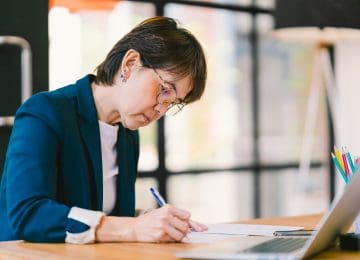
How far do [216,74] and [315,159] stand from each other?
4.26 ft

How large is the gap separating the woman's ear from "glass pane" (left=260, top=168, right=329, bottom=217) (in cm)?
373

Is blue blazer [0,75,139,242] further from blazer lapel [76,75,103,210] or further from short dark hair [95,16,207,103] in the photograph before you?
short dark hair [95,16,207,103]

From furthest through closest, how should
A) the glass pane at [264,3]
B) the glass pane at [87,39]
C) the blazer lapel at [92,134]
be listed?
the glass pane at [264,3] → the glass pane at [87,39] → the blazer lapel at [92,134]

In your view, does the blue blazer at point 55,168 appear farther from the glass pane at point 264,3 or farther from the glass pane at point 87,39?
the glass pane at point 264,3

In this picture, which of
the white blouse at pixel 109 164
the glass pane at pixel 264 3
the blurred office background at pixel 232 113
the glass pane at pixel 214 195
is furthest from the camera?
the glass pane at pixel 264 3

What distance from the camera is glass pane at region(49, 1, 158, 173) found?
4.30m

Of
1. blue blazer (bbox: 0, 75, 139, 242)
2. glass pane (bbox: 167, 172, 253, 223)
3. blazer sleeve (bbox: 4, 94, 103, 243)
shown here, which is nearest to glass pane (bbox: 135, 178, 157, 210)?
glass pane (bbox: 167, 172, 253, 223)

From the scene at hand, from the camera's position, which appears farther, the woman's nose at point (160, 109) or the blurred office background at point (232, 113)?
the blurred office background at point (232, 113)

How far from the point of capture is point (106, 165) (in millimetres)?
2016

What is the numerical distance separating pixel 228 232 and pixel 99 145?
0.43m

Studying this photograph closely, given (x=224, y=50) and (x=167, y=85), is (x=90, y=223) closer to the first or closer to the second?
(x=167, y=85)

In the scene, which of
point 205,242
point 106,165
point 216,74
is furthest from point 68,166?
point 216,74

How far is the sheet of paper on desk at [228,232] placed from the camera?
5.24 feet

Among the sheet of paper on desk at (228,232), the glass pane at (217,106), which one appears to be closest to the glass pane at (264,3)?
the glass pane at (217,106)
